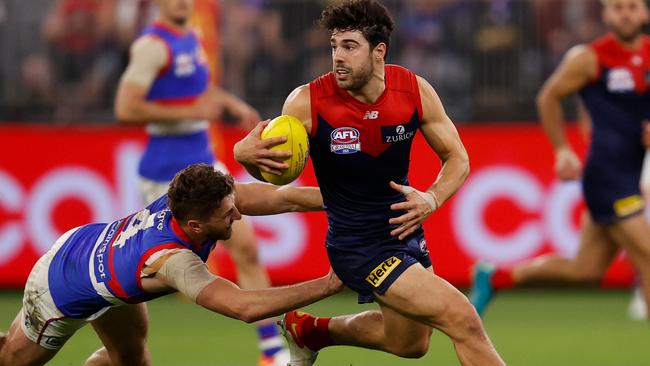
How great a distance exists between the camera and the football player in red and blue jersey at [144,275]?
22.0 feet

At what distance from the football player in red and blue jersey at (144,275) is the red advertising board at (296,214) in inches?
Answer: 248

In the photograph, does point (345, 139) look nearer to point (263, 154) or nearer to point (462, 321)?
point (263, 154)

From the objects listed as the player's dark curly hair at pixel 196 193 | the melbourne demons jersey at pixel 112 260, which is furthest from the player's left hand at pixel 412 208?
the melbourne demons jersey at pixel 112 260

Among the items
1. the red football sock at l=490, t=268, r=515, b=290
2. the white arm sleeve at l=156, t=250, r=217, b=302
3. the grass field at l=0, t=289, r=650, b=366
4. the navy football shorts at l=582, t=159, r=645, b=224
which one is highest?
the white arm sleeve at l=156, t=250, r=217, b=302

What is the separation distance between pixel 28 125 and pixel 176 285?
815 centimetres

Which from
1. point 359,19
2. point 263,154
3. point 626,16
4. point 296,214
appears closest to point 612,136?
point 626,16

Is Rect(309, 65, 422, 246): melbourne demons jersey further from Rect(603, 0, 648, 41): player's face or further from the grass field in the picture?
Rect(603, 0, 648, 41): player's face

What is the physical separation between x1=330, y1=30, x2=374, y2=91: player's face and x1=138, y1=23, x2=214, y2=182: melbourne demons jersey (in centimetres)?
348

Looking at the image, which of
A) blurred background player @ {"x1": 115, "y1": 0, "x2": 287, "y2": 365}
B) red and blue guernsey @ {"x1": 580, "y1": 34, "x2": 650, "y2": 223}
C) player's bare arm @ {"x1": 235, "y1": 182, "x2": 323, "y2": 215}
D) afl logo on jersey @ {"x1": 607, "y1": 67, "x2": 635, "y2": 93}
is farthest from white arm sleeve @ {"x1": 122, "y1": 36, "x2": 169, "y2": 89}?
afl logo on jersey @ {"x1": 607, "y1": 67, "x2": 635, "y2": 93}

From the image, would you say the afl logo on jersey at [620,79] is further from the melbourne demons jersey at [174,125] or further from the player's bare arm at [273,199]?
the player's bare arm at [273,199]

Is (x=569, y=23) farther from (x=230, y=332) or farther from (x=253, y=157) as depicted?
(x=253, y=157)

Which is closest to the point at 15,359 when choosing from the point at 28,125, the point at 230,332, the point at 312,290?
the point at 312,290

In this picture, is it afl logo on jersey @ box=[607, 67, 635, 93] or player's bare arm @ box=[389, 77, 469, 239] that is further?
afl logo on jersey @ box=[607, 67, 635, 93]

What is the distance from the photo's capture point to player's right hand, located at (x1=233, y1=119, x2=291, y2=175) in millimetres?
6668
